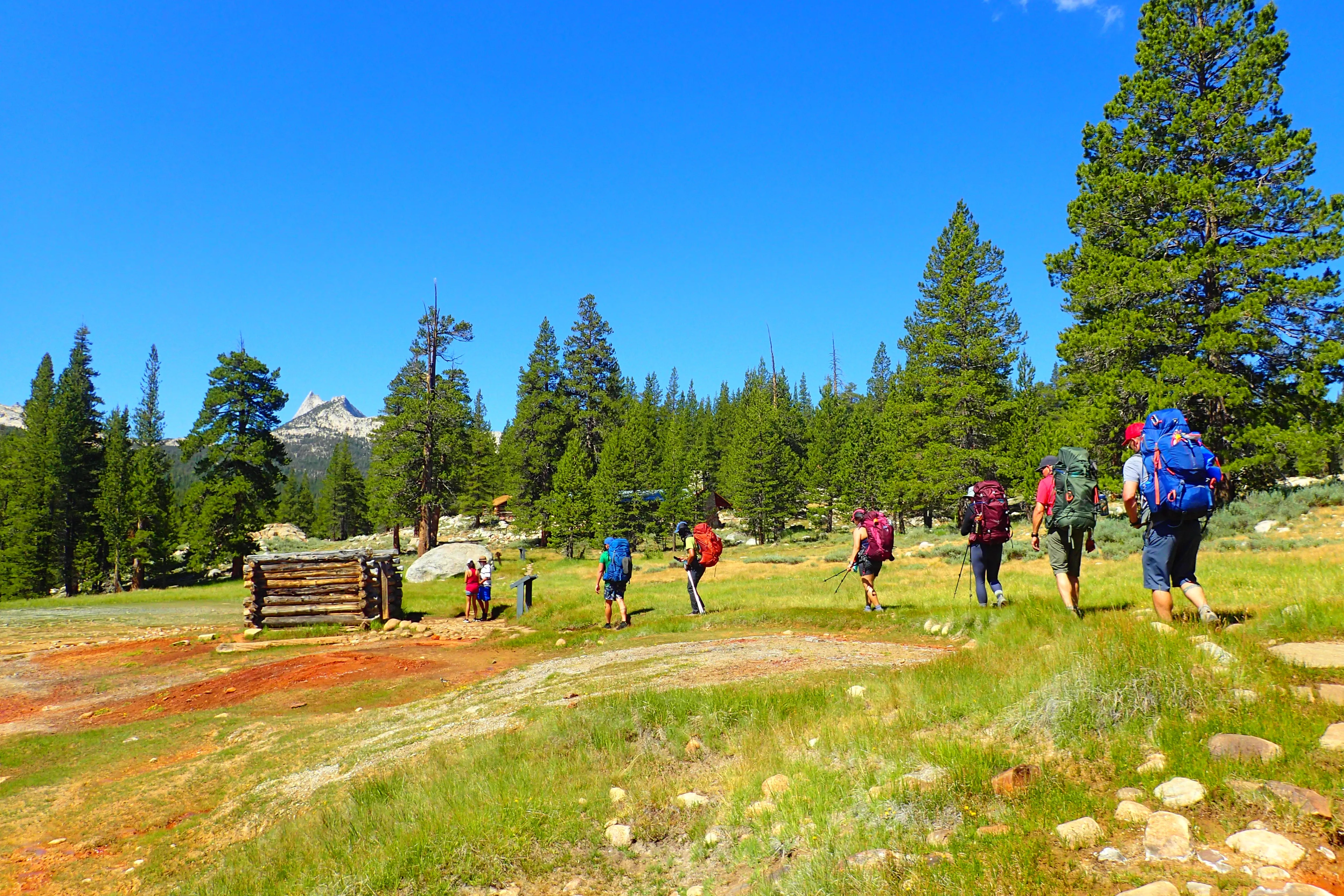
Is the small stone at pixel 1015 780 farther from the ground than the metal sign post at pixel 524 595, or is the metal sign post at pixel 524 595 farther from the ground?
the small stone at pixel 1015 780

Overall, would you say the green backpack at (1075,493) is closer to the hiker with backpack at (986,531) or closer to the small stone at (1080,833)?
the hiker with backpack at (986,531)

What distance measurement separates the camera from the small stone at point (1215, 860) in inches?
113

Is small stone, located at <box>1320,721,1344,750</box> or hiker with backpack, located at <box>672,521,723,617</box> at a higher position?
hiker with backpack, located at <box>672,521,723,617</box>

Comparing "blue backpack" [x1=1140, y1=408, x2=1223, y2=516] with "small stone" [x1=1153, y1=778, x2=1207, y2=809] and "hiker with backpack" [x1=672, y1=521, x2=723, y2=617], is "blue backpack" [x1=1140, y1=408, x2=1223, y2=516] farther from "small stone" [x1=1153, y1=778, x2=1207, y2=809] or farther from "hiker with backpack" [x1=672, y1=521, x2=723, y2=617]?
"hiker with backpack" [x1=672, y1=521, x2=723, y2=617]

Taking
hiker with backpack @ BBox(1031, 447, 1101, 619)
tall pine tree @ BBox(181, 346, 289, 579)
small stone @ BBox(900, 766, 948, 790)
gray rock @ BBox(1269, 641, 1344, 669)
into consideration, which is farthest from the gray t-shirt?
tall pine tree @ BBox(181, 346, 289, 579)

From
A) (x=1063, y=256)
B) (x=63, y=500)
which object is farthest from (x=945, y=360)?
(x=63, y=500)

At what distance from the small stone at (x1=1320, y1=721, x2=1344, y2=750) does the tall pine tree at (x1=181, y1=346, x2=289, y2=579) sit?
4275cm

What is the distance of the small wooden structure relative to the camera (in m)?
19.8

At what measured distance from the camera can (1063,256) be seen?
25.4 m

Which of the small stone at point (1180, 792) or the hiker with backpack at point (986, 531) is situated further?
the hiker with backpack at point (986, 531)

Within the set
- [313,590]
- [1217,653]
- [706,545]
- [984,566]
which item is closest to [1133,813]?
[1217,653]

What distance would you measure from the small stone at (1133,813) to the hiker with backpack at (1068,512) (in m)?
5.33

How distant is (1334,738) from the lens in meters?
3.67

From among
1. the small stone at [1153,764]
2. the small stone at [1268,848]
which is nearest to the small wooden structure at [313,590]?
the small stone at [1153,764]
